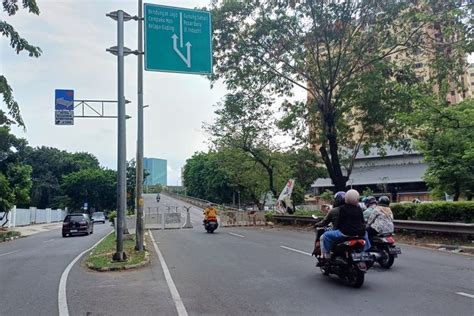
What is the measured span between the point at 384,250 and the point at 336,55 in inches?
568

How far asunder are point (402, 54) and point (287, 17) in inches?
244

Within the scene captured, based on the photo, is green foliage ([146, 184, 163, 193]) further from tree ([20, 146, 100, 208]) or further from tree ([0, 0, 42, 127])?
tree ([0, 0, 42, 127])

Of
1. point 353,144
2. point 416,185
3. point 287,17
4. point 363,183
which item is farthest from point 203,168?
point 287,17

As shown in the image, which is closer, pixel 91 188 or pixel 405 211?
pixel 405 211

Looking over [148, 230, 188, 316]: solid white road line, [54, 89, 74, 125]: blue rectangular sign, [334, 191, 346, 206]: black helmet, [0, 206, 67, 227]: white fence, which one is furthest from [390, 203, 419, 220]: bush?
[0, 206, 67, 227]: white fence

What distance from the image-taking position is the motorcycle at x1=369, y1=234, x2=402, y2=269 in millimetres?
10078

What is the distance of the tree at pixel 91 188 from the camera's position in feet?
223

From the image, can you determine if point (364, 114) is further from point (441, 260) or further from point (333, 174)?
point (441, 260)

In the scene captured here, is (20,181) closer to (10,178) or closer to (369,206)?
(10,178)

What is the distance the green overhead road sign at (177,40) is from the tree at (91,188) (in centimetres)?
6000

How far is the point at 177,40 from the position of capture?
1270cm

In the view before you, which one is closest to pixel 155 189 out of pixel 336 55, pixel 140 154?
pixel 336 55

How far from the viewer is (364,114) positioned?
23375 millimetres

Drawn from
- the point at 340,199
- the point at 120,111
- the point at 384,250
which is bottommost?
the point at 384,250
